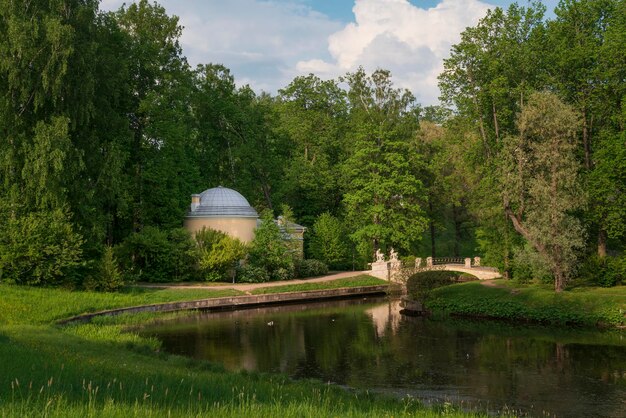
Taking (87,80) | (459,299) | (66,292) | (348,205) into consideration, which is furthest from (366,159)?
(66,292)

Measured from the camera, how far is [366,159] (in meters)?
52.1

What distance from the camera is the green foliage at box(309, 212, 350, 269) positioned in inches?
2023

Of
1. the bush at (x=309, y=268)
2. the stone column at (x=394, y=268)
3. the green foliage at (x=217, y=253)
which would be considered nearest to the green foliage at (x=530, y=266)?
the stone column at (x=394, y=268)

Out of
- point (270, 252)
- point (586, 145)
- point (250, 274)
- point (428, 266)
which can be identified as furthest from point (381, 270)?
point (586, 145)

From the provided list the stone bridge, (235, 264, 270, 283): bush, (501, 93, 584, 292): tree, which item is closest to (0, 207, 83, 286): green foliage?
(235, 264, 270, 283): bush

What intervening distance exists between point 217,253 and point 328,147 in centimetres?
2068

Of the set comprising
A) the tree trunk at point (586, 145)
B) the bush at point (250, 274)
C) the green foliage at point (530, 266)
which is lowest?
the bush at point (250, 274)

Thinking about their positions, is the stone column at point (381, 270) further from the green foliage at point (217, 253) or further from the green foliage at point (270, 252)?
the green foliage at point (217, 253)

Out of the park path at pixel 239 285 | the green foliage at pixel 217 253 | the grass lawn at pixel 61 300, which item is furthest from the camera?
the green foliage at pixel 217 253

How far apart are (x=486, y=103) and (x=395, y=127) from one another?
16.8 m

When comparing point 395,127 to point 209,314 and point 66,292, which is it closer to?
point 209,314

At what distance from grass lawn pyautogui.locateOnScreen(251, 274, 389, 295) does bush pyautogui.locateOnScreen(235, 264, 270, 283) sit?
10.3 ft

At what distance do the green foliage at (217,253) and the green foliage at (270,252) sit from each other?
1579mm

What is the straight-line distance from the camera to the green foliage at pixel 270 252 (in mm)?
44188
